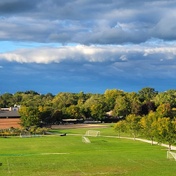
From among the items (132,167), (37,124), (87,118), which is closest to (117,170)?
(132,167)

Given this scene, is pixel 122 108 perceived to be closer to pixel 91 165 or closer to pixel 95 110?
pixel 95 110

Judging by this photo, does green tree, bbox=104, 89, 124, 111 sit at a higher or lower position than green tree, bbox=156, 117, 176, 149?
higher

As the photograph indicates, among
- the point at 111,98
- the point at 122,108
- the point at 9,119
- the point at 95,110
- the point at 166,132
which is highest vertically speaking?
the point at 111,98

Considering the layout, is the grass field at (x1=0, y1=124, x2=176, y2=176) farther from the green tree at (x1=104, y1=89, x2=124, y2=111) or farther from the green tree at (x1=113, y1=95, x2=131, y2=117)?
the green tree at (x1=104, y1=89, x2=124, y2=111)

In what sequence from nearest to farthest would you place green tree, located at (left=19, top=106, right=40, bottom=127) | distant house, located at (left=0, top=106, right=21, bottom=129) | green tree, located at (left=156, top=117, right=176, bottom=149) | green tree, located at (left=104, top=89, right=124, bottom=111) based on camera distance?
green tree, located at (left=156, top=117, right=176, bottom=149) < green tree, located at (left=19, top=106, right=40, bottom=127) < distant house, located at (left=0, top=106, right=21, bottom=129) < green tree, located at (left=104, top=89, right=124, bottom=111)

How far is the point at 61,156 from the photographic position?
52.5 meters

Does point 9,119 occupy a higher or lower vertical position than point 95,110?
lower

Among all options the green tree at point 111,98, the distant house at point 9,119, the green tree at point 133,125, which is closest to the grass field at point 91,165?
the green tree at point 133,125

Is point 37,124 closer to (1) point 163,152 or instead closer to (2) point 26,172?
(1) point 163,152

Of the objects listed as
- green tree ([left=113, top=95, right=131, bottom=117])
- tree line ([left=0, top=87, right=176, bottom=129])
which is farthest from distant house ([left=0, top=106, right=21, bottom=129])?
green tree ([left=113, top=95, right=131, bottom=117])

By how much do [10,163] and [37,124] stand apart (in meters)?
68.7

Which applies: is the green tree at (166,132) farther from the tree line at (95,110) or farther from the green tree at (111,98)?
the green tree at (111,98)

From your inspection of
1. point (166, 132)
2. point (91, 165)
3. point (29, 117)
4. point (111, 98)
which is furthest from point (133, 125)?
point (111, 98)

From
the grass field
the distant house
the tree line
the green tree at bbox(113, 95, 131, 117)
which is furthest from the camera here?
the green tree at bbox(113, 95, 131, 117)
